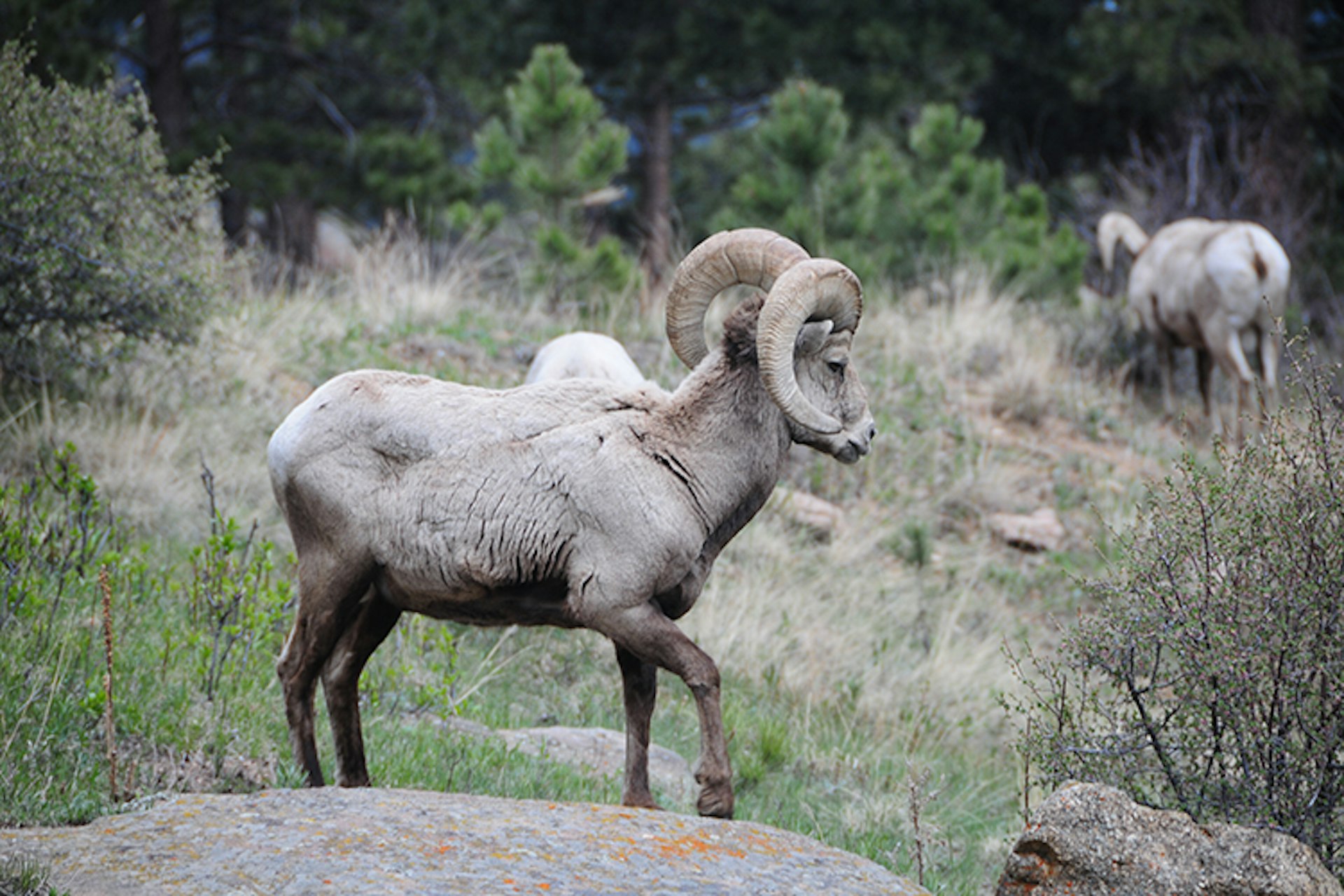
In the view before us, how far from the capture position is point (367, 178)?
1933 cm

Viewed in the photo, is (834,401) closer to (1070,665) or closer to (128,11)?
(1070,665)

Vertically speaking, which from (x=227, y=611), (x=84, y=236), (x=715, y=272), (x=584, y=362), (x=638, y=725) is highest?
(x=715, y=272)

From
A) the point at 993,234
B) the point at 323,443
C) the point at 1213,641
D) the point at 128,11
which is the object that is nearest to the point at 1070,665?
the point at 1213,641

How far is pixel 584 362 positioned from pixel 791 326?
3228mm

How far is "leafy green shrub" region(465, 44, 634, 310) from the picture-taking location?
1428 centimetres

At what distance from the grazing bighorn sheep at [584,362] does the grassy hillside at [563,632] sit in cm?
165

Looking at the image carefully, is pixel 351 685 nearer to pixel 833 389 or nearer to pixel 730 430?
pixel 730 430

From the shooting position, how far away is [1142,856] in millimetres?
4527

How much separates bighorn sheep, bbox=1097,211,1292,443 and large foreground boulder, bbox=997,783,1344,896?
7978mm

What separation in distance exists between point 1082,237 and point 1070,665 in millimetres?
16208

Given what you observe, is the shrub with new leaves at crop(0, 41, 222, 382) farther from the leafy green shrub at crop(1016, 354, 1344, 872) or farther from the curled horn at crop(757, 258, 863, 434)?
the leafy green shrub at crop(1016, 354, 1344, 872)

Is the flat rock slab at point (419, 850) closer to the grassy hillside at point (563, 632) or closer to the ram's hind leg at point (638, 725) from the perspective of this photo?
the ram's hind leg at point (638, 725)

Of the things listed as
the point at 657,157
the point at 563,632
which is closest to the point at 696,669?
the point at 563,632

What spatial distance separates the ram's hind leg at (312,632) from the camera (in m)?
4.99
